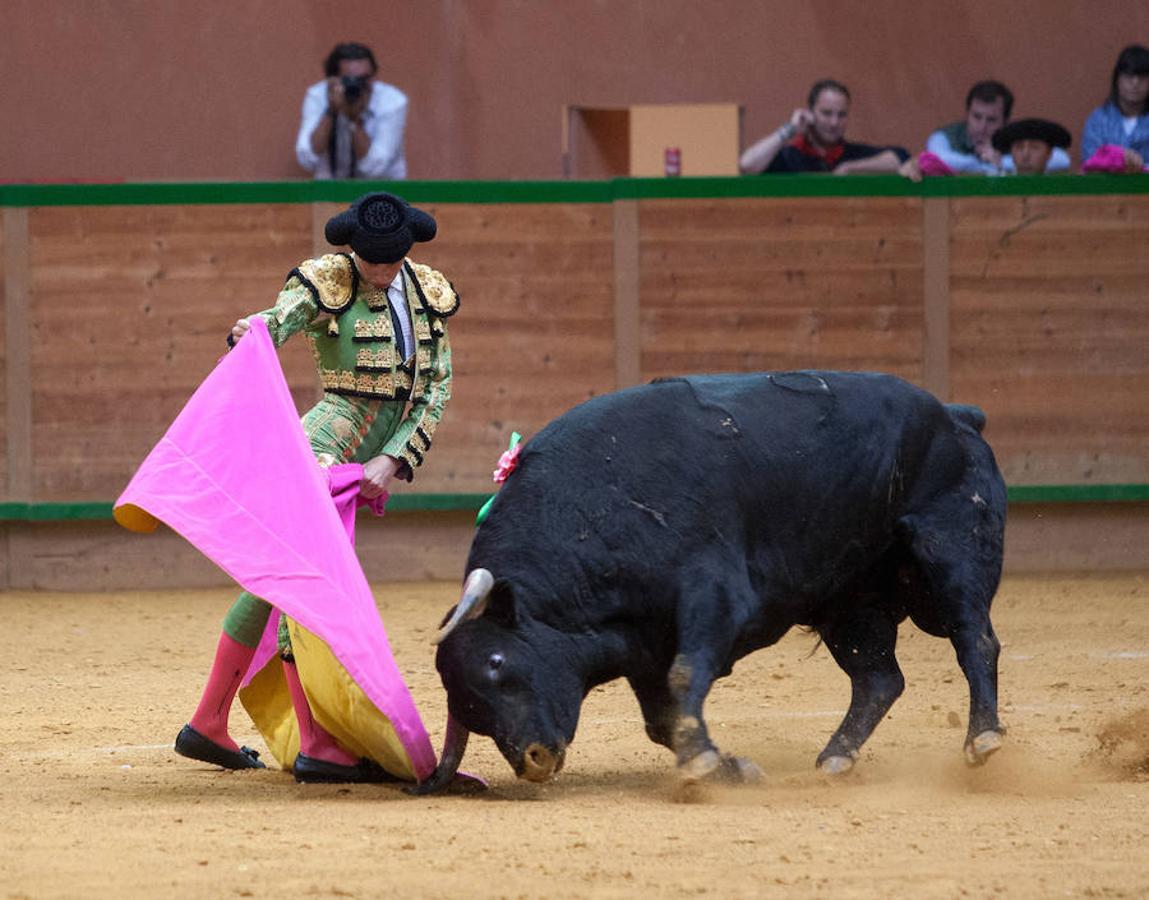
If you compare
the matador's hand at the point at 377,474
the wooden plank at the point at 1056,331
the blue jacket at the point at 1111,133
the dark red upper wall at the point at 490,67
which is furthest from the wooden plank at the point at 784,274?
the matador's hand at the point at 377,474

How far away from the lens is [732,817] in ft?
16.3

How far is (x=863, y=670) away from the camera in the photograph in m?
5.96

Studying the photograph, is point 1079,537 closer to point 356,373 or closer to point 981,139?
point 981,139

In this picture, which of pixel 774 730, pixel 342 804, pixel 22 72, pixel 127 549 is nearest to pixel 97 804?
pixel 342 804

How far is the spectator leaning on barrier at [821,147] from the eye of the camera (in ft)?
35.2

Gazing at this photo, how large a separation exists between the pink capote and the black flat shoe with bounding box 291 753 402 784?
0.11m

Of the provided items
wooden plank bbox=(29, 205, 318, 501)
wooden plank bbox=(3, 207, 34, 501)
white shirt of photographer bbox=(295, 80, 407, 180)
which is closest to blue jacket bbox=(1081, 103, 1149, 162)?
white shirt of photographer bbox=(295, 80, 407, 180)

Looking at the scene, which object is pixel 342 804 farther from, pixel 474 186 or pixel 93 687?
pixel 474 186

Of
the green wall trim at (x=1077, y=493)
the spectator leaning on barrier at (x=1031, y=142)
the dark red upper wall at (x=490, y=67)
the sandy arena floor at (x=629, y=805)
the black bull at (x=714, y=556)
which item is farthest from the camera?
the dark red upper wall at (x=490, y=67)

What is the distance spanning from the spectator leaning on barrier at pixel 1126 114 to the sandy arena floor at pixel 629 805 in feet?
11.7

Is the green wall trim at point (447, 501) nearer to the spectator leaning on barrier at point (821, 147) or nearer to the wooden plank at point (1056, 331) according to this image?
the wooden plank at point (1056, 331)

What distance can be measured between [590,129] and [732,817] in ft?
26.7

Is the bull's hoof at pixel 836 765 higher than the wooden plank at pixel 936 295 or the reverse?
the reverse

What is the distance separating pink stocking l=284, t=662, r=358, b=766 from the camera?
5.67m
